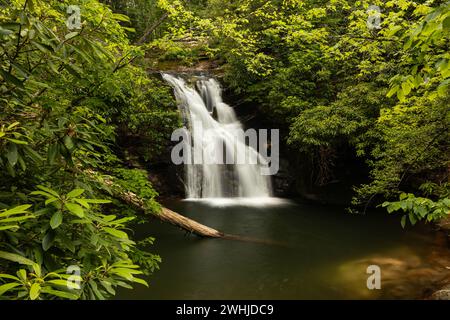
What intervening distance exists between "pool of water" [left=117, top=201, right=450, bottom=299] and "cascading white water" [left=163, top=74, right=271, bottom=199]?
94.5 inches

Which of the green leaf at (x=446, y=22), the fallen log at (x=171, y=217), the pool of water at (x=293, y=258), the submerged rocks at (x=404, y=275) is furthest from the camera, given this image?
the pool of water at (x=293, y=258)

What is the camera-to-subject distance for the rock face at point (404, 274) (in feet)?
19.1

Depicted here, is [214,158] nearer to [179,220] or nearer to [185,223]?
[185,223]

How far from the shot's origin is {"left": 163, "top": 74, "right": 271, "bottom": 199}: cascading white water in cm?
1349

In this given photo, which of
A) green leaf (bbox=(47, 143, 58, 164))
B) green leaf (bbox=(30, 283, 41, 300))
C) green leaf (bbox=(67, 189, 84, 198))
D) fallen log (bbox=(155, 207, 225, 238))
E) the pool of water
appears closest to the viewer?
Answer: green leaf (bbox=(30, 283, 41, 300))

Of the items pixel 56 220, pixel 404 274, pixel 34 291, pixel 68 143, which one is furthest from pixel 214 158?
pixel 34 291

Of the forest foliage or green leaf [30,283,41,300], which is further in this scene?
the forest foliage

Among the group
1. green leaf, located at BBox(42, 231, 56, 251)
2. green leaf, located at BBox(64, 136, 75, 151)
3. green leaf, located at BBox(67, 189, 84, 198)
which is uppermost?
green leaf, located at BBox(64, 136, 75, 151)

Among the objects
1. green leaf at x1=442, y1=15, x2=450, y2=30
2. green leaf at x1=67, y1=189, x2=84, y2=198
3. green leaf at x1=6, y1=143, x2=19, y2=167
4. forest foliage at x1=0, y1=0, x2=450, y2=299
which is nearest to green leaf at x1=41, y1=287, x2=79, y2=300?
forest foliage at x1=0, y1=0, x2=450, y2=299

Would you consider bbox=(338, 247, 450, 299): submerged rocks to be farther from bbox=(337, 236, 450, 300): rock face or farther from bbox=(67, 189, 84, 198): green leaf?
bbox=(67, 189, 84, 198): green leaf

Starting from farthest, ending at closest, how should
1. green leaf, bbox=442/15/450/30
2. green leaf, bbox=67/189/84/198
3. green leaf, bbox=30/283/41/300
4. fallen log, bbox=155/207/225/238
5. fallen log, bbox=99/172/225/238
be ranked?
1. fallen log, bbox=155/207/225/238
2. fallen log, bbox=99/172/225/238
3. green leaf, bbox=67/189/84/198
4. green leaf, bbox=442/15/450/30
5. green leaf, bbox=30/283/41/300

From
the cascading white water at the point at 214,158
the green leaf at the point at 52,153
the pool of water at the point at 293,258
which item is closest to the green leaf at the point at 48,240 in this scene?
the green leaf at the point at 52,153

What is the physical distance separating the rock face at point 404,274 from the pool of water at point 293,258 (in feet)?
0.06

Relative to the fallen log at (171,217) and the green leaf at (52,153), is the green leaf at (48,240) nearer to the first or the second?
the green leaf at (52,153)
